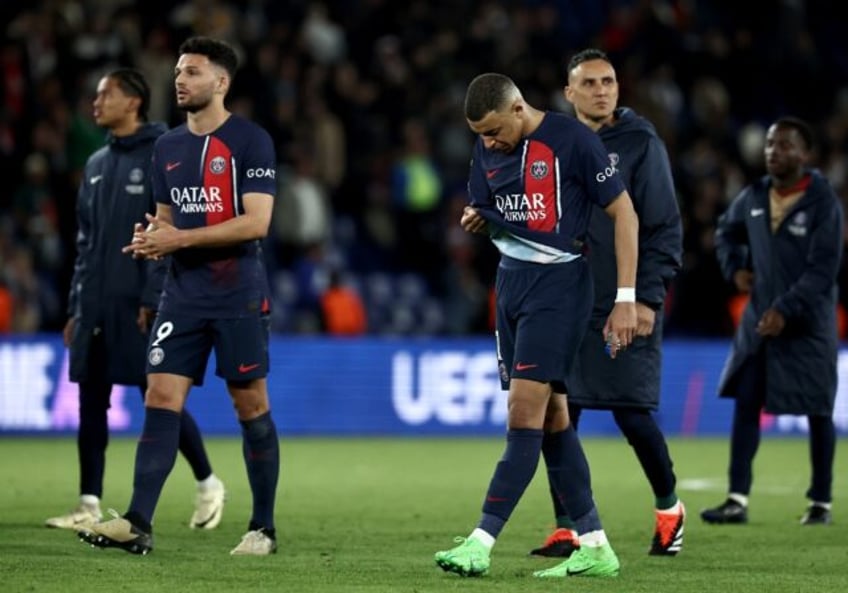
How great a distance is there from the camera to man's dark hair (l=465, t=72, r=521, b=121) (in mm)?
7777

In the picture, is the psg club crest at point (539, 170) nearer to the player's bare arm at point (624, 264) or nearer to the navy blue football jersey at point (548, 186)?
the navy blue football jersey at point (548, 186)

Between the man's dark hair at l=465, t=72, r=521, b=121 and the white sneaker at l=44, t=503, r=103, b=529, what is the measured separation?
3352 millimetres

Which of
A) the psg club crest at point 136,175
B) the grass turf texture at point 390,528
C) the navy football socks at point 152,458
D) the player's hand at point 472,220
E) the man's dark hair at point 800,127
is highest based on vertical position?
the man's dark hair at point 800,127

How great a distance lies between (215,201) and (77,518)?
→ 2300 mm

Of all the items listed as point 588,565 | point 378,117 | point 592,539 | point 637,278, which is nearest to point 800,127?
point 637,278

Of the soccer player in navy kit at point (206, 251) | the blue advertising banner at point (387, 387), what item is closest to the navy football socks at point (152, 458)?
the soccer player in navy kit at point (206, 251)

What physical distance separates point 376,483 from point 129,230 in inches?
155

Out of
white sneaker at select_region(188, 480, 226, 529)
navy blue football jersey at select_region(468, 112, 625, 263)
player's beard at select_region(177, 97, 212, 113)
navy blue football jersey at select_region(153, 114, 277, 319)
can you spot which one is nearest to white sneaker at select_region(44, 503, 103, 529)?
white sneaker at select_region(188, 480, 226, 529)

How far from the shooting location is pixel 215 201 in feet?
28.1

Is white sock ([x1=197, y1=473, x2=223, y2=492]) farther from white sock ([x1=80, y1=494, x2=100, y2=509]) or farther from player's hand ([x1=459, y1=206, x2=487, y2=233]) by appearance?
player's hand ([x1=459, y1=206, x2=487, y2=233])

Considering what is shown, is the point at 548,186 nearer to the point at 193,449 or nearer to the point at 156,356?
the point at 156,356

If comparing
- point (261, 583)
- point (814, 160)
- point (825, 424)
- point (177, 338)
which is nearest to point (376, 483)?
point (825, 424)

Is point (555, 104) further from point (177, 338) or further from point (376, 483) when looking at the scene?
→ point (177, 338)

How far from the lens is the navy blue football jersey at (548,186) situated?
796 cm
